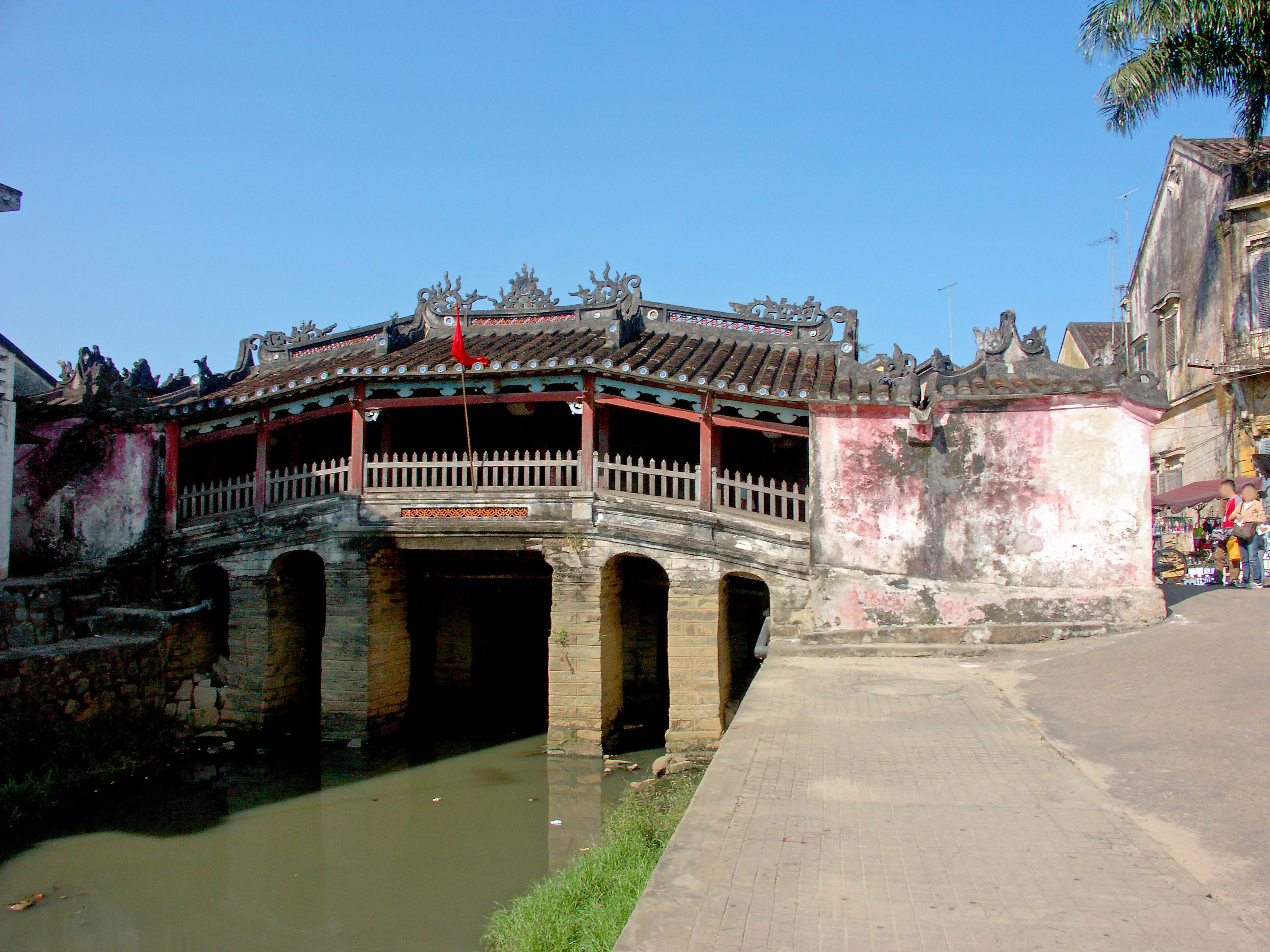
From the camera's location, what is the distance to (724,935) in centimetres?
353

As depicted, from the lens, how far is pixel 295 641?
15164 mm

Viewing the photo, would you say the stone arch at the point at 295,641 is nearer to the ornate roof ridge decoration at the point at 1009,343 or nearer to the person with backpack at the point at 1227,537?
the ornate roof ridge decoration at the point at 1009,343

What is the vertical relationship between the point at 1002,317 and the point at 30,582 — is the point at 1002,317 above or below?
above

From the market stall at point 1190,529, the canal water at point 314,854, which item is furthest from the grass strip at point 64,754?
the market stall at point 1190,529

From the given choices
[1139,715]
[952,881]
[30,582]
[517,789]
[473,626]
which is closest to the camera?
[952,881]

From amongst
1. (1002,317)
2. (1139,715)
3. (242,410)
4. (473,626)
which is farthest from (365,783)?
(1002,317)

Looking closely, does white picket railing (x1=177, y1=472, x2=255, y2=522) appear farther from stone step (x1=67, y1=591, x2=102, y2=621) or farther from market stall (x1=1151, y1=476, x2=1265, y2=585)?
market stall (x1=1151, y1=476, x2=1265, y2=585)

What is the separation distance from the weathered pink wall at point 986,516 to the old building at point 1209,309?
8276 millimetres

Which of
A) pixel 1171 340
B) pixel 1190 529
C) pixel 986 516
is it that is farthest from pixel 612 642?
pixel 1171 340

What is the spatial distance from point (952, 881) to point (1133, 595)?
7769mm

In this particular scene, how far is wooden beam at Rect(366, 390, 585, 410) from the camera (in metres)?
13.1

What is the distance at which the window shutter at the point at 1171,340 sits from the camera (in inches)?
822

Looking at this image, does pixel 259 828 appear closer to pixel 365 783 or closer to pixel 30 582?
pixel 365 783

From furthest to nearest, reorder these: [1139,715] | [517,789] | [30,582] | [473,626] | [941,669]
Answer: [473,626], [30,582], [517,789], [941,669], [1139,715]
